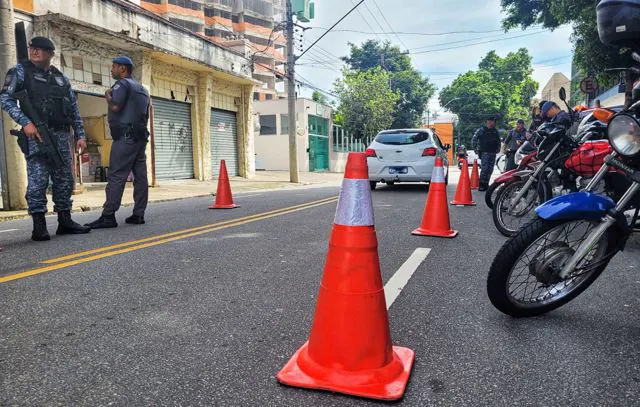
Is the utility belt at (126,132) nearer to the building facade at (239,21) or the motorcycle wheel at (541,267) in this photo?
the motorcycle wheel at (541,267)

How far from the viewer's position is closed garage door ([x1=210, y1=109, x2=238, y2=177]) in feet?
68.4

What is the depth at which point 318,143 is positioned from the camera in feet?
119

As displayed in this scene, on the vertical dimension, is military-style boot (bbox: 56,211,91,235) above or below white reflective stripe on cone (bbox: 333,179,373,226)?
below

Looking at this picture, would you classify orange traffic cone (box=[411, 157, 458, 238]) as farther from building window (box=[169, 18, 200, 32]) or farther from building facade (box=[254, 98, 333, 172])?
building window (box=[169, 18, 200, 32])

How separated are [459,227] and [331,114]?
33017 mm

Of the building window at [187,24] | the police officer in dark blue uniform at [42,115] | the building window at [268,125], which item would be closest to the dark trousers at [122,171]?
the police officer in dark blue uniform at [42,115]

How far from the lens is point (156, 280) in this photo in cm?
349

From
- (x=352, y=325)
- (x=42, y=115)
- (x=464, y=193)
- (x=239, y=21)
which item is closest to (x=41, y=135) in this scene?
(x=42, y=115)

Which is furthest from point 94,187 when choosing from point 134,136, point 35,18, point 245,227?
point 245,227

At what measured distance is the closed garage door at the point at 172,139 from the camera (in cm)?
1728

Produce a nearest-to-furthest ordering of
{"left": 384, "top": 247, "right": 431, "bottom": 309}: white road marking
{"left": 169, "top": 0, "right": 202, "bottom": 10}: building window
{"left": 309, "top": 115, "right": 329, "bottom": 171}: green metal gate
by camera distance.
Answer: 1. {"left": 384, "top": 247, "right": 431, "bottom": 309}: white road marking
2. {"left": 309, "top": 115, "right": 329, "bottom": 171}: green metal gate
3. {"left": 169, "top": 0, "right": 202, "bottom": 10}: building window

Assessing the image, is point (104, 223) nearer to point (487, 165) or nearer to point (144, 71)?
point (487, 165)

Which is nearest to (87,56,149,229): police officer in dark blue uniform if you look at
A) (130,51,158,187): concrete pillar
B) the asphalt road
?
the asphalt road

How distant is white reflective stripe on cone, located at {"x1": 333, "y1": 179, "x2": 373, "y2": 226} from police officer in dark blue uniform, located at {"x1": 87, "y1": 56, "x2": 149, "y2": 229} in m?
4.83
